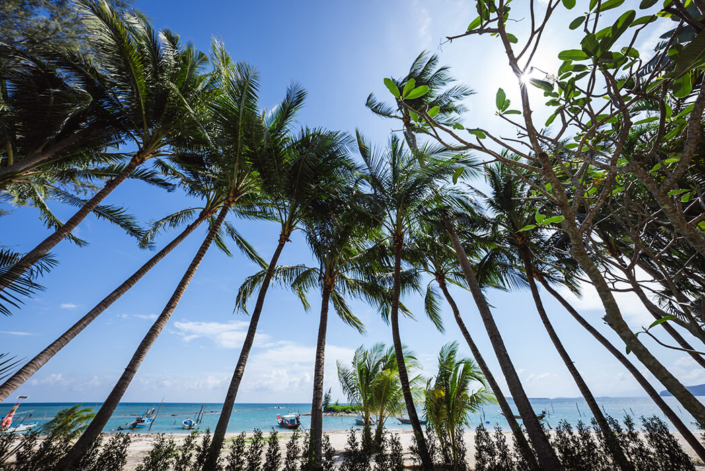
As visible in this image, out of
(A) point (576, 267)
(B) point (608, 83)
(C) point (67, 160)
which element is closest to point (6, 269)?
(B) point (608, 83)

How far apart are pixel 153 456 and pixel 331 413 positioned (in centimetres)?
5089

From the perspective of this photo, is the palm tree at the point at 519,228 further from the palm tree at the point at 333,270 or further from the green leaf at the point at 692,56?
the green leaf at the point at 692,56

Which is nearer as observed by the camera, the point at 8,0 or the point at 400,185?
the point at 8,0

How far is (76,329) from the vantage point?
5195 mm

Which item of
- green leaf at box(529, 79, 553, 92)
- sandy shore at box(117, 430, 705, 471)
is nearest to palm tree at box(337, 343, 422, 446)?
sandy shore at box(117, 430, 705, 471)

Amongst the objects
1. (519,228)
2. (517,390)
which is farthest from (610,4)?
(519,228)

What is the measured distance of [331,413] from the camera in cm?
4741

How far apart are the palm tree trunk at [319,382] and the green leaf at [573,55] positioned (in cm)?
649

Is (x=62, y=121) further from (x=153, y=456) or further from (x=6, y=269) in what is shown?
(x=153, y=456)

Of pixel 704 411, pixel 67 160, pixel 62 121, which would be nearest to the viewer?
pixel 704 411

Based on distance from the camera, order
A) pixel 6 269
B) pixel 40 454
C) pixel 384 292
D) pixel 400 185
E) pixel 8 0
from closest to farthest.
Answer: pixel 6 269 → pixel 40 454 → pixel 8 0 → pixel 400 185 → pixel 384 292

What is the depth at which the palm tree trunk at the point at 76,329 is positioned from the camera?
13.8 ft

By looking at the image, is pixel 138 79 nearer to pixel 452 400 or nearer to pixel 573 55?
pixel 573 55

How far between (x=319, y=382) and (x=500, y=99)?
699cm
